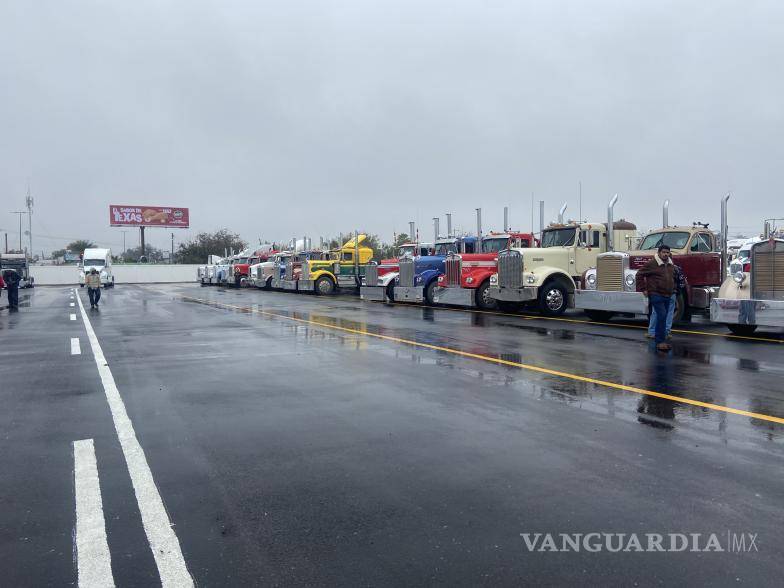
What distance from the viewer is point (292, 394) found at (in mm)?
7355

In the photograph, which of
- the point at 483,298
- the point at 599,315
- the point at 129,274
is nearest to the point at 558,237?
the point at 599,315

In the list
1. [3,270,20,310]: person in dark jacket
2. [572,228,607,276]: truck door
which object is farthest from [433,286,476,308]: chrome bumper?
[3,270,20,310]: person in dark jacket

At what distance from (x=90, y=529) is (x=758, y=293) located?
40.5 ft

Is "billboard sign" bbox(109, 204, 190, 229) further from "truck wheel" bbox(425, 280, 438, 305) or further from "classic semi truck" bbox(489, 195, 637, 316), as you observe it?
"classic semi truck" bbox(489, 195, 637, 316)

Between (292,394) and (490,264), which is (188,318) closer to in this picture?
(490,264)

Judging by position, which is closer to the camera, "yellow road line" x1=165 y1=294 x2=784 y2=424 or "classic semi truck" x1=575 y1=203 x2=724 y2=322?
"yellow road line" x1=165 y1=294 x2=784 y2=424

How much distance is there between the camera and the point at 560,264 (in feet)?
59.0

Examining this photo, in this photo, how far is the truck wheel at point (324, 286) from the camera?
3372 cm

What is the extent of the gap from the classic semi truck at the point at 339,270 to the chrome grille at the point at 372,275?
523cm

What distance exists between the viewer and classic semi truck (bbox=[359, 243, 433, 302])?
25.1 metres

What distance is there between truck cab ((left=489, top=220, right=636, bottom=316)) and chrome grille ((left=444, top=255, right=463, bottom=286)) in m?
2.98

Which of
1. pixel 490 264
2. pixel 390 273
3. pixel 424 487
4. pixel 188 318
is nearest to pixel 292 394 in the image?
pixel 424 487

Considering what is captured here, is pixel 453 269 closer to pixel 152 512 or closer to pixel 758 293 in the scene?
pixel 758 293

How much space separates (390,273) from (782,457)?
72.7ft
